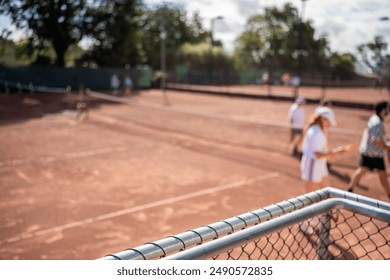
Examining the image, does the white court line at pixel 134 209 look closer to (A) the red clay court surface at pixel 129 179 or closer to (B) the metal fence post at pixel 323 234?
(A) the red clay court surface at pixel 129 179

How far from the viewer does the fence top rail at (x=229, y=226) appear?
5.00 ft

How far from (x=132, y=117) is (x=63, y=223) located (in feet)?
37.1

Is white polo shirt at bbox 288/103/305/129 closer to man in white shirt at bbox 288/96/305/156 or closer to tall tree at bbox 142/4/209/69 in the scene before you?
man in white shirt at bbox 288/96/305/156

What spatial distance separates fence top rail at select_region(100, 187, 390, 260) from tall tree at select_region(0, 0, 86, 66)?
31.3m

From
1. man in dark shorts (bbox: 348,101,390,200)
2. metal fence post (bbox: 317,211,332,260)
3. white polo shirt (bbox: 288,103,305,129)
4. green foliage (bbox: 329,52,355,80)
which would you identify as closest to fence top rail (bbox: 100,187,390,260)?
metal fence post (bbox: 317,211,332,260)

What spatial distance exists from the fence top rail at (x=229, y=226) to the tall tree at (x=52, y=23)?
103ft

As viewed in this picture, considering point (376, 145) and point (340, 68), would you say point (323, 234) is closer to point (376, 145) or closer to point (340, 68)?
point (376, 145)

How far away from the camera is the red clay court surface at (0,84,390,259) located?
17.7ft

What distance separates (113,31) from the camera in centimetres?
3509

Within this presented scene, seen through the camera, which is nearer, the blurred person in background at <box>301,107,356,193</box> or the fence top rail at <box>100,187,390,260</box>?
the fence top rail at <box>100,187,390,260</box>

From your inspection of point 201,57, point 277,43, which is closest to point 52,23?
point 201,57

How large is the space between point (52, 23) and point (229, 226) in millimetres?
33970
